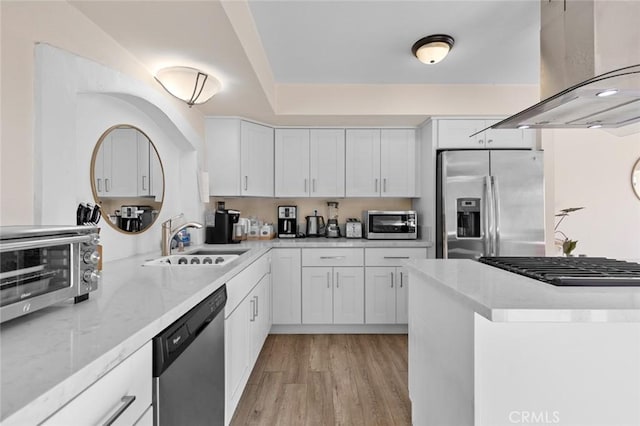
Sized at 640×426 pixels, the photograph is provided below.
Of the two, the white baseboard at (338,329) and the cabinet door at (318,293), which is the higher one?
the cabinet door at (318,293)

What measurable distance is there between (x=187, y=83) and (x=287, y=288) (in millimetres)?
2040

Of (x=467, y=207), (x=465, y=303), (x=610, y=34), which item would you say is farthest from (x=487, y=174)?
(x=465, y=303)

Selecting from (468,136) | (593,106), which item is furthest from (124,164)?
(468,136)

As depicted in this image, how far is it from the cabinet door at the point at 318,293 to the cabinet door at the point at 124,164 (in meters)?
1.77

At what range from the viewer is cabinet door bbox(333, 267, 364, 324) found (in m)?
3.29

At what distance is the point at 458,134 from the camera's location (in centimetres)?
329

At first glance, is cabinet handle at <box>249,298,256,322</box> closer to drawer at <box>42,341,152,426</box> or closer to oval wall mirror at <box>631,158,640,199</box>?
drawer at <box>42,341,152,426</box>

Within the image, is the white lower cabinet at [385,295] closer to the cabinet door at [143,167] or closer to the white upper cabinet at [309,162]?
the white upper cabinet at [309,162]

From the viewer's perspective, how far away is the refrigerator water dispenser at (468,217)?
3.13 meters

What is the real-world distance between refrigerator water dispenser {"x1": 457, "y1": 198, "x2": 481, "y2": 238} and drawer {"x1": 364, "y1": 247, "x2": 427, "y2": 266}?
42 cm

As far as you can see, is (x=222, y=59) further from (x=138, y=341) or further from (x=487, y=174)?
(x=487, y=174)

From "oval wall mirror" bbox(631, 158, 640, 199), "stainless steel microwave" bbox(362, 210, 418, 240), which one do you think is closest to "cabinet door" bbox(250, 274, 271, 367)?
"stainless steel microwave" bbox(362, 210, 418, 240)

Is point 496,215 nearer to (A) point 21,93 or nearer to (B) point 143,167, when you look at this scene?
(B) point 143,167

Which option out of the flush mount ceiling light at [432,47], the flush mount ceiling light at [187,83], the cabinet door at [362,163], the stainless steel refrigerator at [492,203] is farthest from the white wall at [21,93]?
the stainless steel refrigerator at [492,203]
